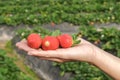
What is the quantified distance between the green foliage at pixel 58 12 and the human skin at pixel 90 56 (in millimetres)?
7626

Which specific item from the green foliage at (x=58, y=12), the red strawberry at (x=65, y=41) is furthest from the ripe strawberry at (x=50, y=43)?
the green foliage at (x=58, y=12)

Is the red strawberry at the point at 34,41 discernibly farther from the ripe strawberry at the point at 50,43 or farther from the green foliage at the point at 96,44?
the green foliage at the point at 96,44

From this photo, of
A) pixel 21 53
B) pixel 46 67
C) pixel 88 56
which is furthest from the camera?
pixel 21 53

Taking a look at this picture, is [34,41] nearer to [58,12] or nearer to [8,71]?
[8,71]

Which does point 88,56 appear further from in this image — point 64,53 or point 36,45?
point 36,45

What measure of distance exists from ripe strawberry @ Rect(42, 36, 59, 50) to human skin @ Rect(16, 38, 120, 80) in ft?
0.67

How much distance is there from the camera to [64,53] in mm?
2400

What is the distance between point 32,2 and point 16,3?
2.01 feet

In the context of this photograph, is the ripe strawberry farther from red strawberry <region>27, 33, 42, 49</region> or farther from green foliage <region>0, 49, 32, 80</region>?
green foliage <region>0, 49, 32, 80</region>

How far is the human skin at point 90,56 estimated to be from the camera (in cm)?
223

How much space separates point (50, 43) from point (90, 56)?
480 millimetres

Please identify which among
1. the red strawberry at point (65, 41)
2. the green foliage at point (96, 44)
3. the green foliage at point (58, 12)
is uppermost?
the red strawberry at point (65, 41)

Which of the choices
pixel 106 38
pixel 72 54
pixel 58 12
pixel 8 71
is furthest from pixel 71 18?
pixel 72 54

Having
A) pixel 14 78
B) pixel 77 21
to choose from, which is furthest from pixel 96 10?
pixel 14 78
